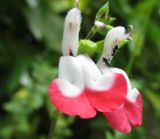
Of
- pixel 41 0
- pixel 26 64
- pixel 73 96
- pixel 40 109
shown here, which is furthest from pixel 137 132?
pixel 73 96

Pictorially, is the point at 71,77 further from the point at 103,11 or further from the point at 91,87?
the point at 103,11

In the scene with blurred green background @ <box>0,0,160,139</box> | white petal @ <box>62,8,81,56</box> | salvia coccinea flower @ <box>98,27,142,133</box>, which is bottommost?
blurred green background @ <box>0,0,160,139</box>

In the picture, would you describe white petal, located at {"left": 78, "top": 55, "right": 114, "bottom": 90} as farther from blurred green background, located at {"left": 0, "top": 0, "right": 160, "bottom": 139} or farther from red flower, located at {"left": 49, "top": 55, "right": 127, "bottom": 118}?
blurred green background, located at {"left": 0, "top": 0, "right": 160, "bottom": 139}

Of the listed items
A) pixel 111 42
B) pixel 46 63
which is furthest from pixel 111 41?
pixel 46 63

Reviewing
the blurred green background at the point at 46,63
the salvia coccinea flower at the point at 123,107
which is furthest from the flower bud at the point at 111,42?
the blurred green background at the point at 46,63

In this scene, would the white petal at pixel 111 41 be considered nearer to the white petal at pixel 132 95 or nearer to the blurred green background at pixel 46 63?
the white petal at pixel 132 95

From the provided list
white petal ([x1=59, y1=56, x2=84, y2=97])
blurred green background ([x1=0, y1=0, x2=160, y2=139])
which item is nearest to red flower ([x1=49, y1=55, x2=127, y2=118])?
white petal ([x1=59, y1=56, x2=84, y2=97])
